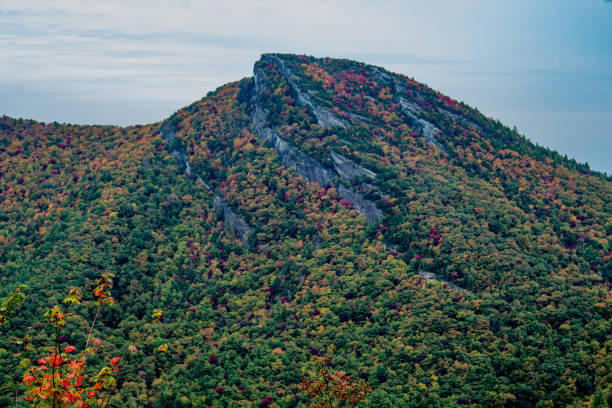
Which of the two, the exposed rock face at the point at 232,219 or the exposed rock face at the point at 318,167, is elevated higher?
the exposed rock face at the point at 318,167

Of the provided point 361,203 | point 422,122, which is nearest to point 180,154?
point 361,203

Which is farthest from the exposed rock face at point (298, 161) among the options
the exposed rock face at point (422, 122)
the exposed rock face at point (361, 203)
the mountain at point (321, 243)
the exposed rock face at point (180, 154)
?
the exposed rock face at point (422, 122)

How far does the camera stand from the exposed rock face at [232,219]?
101m

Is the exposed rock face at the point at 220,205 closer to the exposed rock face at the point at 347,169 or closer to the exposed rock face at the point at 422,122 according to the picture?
the exposed rock face at the point at 347,169

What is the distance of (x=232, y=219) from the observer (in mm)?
105250

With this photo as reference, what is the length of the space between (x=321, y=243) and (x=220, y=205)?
31.7 metres

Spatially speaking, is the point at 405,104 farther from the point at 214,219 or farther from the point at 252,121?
the point at 214,219

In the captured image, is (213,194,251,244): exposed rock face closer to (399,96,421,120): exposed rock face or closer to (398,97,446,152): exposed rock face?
(398,97,446,152): exposed rock face

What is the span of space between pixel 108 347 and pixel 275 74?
87.9m

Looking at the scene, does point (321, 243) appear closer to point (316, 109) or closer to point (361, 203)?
point (361, 203)

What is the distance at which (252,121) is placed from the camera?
426 feet

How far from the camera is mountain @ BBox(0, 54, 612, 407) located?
201 ft

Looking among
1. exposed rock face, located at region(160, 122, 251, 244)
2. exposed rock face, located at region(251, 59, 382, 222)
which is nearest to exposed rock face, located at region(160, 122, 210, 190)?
exposed rock face, located at region(160, 122, 251, 244)

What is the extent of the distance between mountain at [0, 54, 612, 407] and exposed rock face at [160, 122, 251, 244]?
19.6 inches
